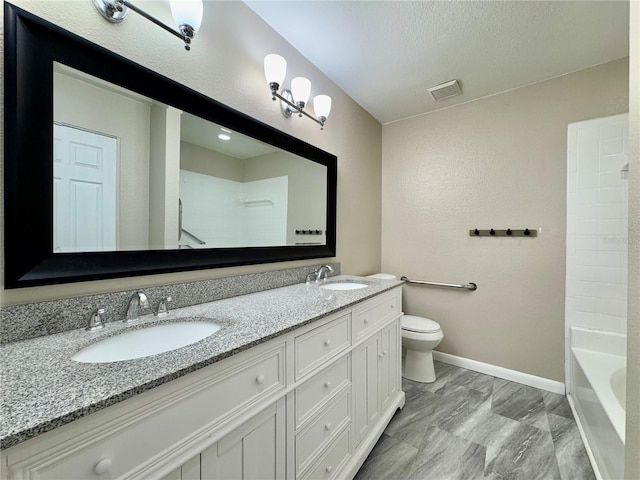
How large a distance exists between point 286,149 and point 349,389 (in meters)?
1.40

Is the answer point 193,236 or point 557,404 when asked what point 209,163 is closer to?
point 193,236

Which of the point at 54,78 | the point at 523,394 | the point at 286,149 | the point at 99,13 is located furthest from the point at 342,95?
the point at 523,394

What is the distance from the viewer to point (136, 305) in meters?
0.95

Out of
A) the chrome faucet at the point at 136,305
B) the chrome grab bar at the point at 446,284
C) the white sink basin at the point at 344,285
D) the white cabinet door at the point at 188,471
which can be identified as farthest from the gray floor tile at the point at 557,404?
the chrome faucet at the point at 136,305

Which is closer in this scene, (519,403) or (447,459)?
(447,459)

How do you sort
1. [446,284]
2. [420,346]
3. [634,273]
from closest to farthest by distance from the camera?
[634,273] → [420,346] → [446,284]

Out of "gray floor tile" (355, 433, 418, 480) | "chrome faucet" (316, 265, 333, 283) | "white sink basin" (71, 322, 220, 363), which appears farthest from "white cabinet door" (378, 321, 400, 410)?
"white sink basin" (71, 322, 220, 363)

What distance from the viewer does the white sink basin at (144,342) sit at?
2.52ft

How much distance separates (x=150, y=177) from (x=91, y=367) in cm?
73

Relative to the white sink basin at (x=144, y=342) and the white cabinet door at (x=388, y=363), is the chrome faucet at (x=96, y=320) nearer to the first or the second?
the white sink basin at (x=144, y=342)

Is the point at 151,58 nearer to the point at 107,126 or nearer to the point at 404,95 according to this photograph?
the point at 107,126

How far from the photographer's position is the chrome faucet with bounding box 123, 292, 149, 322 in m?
0.94

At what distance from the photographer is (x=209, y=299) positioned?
121cm

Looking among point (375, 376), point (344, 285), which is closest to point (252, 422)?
point (375, 376)
